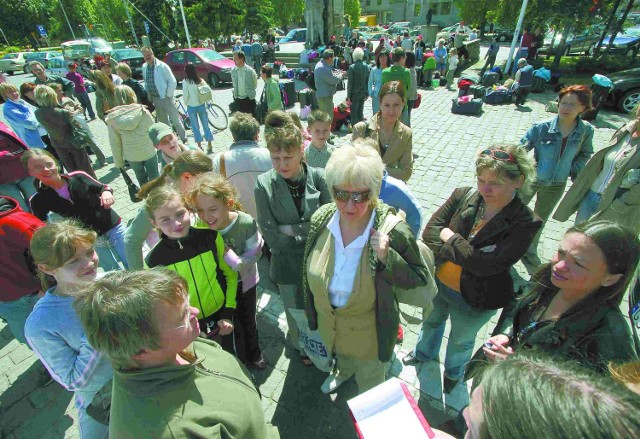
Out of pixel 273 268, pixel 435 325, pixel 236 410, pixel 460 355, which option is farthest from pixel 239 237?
pixel 460 355

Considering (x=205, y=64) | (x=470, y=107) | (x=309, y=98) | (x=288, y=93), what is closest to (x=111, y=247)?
(x=309, y=98)

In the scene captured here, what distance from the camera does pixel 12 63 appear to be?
25312mm

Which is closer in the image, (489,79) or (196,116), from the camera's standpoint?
(196,116)

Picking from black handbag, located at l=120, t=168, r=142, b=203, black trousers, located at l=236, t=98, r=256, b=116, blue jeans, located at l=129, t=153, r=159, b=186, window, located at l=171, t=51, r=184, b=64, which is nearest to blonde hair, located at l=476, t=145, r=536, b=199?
blue jeans, located at l=129, t=153, r=159, b=186

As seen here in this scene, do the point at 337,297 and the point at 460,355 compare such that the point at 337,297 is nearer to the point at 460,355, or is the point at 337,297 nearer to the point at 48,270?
the point at 460,355

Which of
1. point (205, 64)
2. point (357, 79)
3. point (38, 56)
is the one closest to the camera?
point (357, 79)

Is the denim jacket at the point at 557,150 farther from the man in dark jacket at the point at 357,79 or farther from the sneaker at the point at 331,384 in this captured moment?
the man in dark jacket at the point at 357,79

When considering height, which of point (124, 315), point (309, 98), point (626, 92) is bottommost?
point (626, 92)

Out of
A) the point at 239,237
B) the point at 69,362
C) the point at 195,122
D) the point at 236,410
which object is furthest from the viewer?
the point at 195,122

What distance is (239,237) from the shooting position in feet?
8.45

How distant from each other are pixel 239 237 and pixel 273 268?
44 cm

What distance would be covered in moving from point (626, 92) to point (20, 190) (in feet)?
46.9

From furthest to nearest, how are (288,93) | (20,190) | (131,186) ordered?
(288,93) → (131,186) → (20,190)

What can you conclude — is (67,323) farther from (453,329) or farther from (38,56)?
(38,56)
